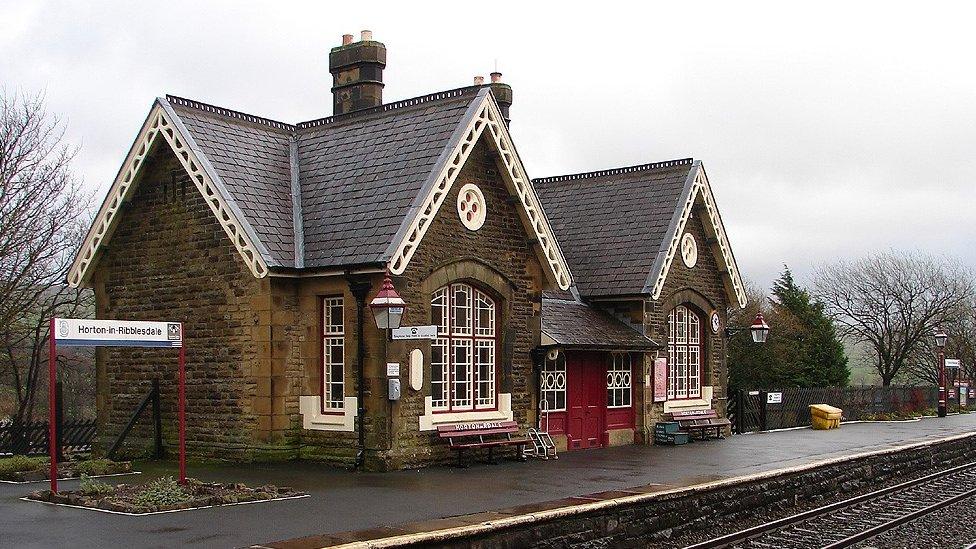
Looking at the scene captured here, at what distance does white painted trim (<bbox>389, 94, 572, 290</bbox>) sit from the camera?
17.1 meters

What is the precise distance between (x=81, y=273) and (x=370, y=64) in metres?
6.88

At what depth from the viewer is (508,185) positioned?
1966cm

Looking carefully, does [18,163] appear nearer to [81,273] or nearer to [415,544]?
[81,273]

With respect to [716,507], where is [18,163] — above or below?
above

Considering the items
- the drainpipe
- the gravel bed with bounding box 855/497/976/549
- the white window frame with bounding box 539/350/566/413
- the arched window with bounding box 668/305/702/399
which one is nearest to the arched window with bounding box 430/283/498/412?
the drainpipe

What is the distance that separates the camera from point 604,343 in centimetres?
2180

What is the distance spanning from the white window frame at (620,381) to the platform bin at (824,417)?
7.70 meters

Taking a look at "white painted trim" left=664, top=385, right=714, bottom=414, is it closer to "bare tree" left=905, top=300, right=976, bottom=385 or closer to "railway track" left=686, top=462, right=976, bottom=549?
"railway track" left=686, top=462, right=976, bottom=549

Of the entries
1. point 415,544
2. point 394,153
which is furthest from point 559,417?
point 415,544

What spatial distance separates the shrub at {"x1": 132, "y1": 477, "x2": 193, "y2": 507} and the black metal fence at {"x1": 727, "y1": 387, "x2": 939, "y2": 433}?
17.9 m

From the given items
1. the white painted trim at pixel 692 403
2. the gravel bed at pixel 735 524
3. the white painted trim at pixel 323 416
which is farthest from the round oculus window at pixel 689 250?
the white painted trim at pixel 323 416

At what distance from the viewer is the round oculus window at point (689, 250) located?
83.5ft

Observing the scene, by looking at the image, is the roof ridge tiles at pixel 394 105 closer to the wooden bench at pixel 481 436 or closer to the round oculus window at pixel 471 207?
the round oculus window at pixel 471 207

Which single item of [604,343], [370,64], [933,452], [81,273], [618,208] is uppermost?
[370,64]
